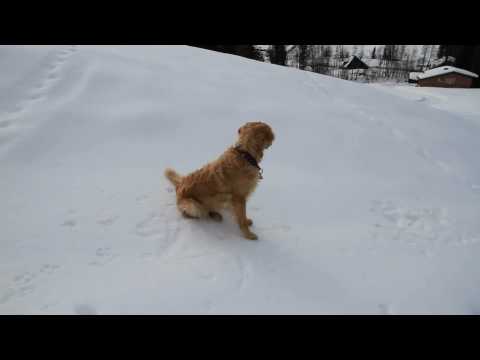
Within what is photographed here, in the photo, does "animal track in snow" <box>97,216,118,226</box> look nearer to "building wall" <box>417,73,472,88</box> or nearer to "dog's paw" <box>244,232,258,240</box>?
"dog's paw" <box>244,232,258,240</box>

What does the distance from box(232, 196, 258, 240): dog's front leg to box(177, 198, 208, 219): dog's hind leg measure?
409 mm

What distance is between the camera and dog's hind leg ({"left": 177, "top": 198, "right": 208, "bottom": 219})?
319 cm

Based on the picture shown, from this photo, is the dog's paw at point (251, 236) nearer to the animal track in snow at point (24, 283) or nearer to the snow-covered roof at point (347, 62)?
the animal track in snow at point (24, 283)

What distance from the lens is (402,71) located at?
42.2m

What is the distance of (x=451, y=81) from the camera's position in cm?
2898

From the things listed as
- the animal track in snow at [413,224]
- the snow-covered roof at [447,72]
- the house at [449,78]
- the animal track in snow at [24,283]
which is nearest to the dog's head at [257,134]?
the animal track in snow at [413,224]

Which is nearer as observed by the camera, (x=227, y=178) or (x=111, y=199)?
(x=227, y=178)

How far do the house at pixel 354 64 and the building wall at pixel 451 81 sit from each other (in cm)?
1315

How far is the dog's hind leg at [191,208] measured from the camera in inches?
126

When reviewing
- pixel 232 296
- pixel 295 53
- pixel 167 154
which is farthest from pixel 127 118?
pixel 295 53

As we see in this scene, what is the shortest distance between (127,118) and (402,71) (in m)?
49.1

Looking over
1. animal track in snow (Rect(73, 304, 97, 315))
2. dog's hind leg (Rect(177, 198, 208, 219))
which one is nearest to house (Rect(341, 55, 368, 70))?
dog's hind leg (Rect(177, 198, 208, 219))
